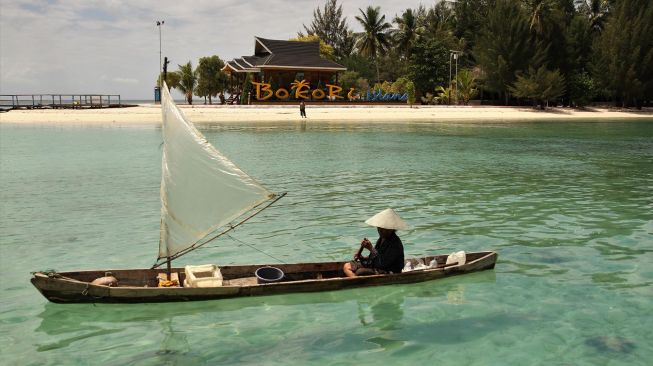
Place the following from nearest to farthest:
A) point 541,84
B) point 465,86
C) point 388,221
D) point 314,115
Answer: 1. point 388,221
2. point 314,115
3. point 541,84
4. point 465,86

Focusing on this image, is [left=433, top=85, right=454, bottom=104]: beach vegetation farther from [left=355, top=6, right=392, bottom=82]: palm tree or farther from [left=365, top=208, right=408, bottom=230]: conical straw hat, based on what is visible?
[left=365, top=208, right=408, bottom=230]: conical straw hat

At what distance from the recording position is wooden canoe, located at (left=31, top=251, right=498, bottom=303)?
1009cm

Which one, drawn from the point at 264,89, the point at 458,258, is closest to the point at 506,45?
the point at 264,89

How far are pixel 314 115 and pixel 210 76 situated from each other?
22.3 m

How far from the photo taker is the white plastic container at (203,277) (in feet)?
34.7

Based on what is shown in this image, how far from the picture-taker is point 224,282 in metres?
11.1

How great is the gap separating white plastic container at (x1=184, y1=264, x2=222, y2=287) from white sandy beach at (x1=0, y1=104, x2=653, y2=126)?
5217 cm

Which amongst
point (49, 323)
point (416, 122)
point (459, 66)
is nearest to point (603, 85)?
point (459, 66)

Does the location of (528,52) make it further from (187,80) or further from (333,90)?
(187,80)

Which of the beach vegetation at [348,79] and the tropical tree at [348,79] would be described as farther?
the beach vegetation at [348,79]

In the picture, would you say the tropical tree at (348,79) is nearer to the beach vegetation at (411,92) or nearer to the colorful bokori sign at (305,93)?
the beach vegetation at (411,92)

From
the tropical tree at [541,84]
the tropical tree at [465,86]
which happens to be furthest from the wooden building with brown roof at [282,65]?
the tropical tree at [541,84]

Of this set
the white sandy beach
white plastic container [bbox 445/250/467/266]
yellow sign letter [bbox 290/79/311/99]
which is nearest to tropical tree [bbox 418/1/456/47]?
the white sandy beach

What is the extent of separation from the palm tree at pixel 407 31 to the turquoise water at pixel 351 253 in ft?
193
